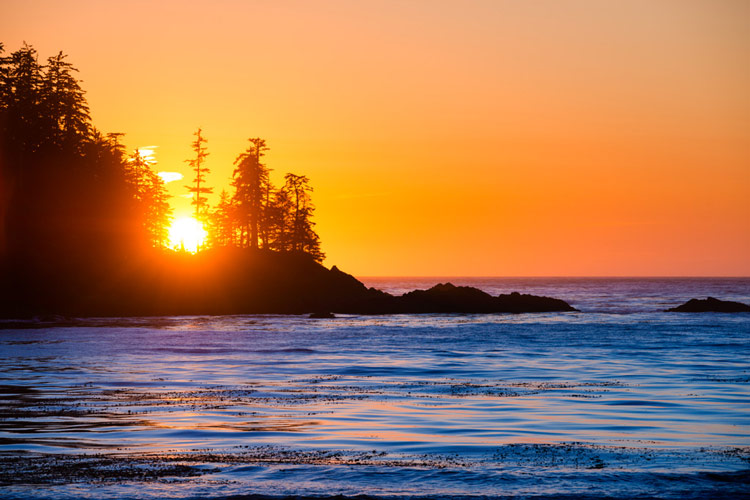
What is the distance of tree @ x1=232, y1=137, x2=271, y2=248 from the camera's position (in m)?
106

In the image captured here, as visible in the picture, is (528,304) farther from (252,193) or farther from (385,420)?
(385,420)

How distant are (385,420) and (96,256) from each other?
66804mm

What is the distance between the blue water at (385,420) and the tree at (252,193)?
2691 inches

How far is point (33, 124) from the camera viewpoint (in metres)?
81.6

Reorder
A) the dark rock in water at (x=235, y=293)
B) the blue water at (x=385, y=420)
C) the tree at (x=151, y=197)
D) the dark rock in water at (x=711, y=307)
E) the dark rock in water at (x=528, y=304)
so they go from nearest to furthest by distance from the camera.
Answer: the blue water at (x=385, y=420) → the dark rock in water at (x=235, y=293) → the dark rock in water at (x=711, y=307) → the dark rock in water at (x=528, y=304) → the tree at (x=151, y=197)

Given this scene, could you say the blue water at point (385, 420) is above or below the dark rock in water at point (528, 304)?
below

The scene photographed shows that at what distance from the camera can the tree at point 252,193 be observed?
106 meters

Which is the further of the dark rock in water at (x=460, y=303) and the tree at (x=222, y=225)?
the tree at (x=222, y=225)

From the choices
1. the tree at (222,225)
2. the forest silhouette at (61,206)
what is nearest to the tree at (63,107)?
the forest silhouette at (61,206)

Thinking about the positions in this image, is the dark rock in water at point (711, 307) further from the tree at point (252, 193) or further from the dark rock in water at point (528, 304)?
the tree at point (252, 193)

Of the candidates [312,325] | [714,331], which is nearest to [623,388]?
[714,331]

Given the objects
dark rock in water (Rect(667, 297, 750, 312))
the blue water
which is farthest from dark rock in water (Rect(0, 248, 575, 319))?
the blue water

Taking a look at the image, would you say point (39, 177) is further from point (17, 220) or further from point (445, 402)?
point (445, 402)

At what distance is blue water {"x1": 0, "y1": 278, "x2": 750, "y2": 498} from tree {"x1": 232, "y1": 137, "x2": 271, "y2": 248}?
68.3m
